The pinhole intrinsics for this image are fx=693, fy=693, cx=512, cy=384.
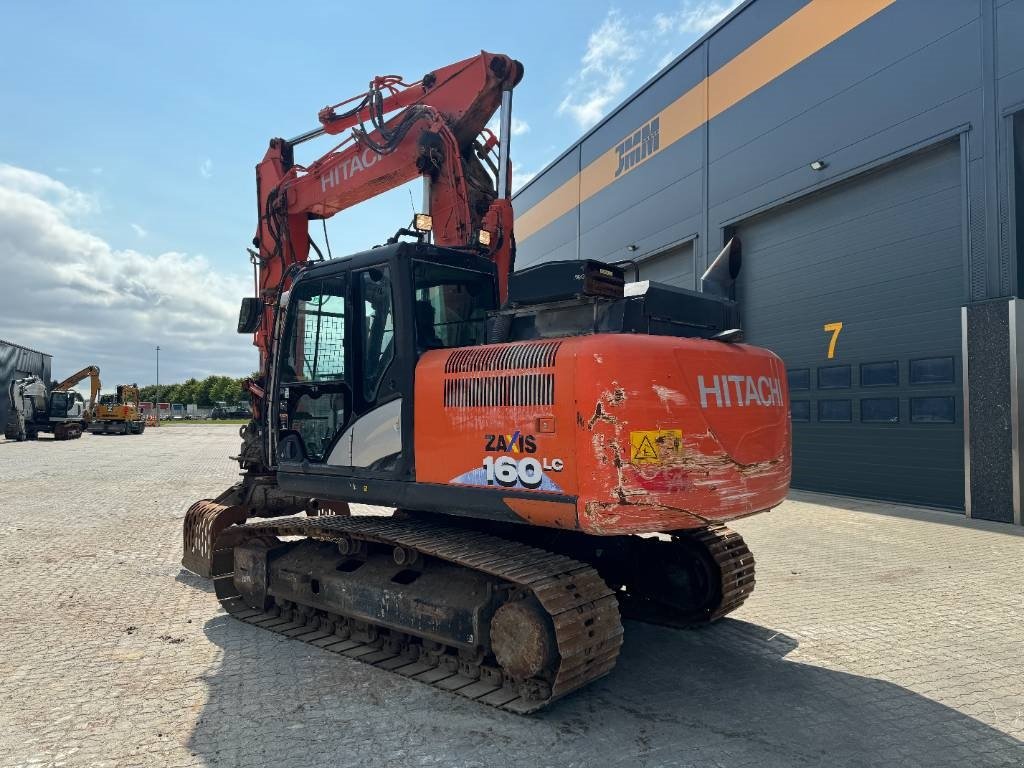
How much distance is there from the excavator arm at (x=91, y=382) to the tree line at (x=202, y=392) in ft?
251

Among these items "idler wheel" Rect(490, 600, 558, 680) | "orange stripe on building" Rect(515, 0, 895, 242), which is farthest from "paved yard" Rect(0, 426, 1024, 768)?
"orange stripe on building" Rect(515, 0, 895, 242)

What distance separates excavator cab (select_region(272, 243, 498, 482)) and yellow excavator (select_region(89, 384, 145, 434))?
137 ft

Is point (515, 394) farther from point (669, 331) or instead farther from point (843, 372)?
point (843, 372)

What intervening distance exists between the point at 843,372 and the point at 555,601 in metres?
11.0

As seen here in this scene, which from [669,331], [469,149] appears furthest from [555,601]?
[469,149]

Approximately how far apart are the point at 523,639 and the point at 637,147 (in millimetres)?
17927

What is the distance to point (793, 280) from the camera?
14133 mm

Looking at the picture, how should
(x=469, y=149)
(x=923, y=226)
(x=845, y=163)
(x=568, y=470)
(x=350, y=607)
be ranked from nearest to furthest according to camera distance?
(x=568, y=470), (x=350, y=607), (x=469, y=149), (x=923, y=226), (x=845, y=163)

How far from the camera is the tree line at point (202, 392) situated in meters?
118

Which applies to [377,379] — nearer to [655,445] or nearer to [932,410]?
[655,445]

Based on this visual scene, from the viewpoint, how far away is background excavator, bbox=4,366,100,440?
34188 mm

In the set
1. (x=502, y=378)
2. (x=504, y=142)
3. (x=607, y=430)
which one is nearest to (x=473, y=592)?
(x=502, y=378)

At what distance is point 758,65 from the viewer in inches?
585

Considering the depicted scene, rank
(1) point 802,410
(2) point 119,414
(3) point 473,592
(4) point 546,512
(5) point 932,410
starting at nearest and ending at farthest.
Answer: (4) point 546,512
(3) point 473,592
(5) point 932,410
(1) point 802,410
(2) point 119,414
